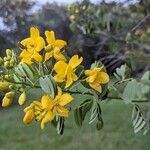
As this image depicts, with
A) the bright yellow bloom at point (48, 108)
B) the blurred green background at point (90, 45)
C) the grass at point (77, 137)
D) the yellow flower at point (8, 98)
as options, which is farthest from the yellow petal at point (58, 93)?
the grass at point (77, 137)

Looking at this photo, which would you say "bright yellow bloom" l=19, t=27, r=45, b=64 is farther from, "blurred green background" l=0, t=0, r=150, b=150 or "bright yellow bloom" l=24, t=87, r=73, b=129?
"blurred green background" l=0, t=0, r=150, b=150

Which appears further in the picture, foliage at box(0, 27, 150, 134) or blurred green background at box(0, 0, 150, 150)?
blurred green background at box(0, 0, 150, 150)

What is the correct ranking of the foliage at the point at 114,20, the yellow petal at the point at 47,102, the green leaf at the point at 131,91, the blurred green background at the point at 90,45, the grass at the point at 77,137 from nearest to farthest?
the yellow petal at the point at 47,102, the green leaf at the point at 131,91, the foliage at the point at 114,20, the blurred green background at the point at 90,45, the grass at the point at 77,137

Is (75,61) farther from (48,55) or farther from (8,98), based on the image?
(8,98)

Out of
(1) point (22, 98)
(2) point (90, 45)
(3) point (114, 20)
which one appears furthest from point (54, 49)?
(2) point (90, 45)

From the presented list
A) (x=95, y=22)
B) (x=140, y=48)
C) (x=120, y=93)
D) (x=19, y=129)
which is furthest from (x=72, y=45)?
(x=120, y=93)

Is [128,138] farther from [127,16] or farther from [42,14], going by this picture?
[42,14]

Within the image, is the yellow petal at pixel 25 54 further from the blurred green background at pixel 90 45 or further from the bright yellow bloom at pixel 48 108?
the blurred green background at pixel 90 45

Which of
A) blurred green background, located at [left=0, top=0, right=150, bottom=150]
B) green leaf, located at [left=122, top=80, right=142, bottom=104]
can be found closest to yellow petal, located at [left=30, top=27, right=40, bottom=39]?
green leaf, located at [left=122, top=80, right=142, bottom=104]
